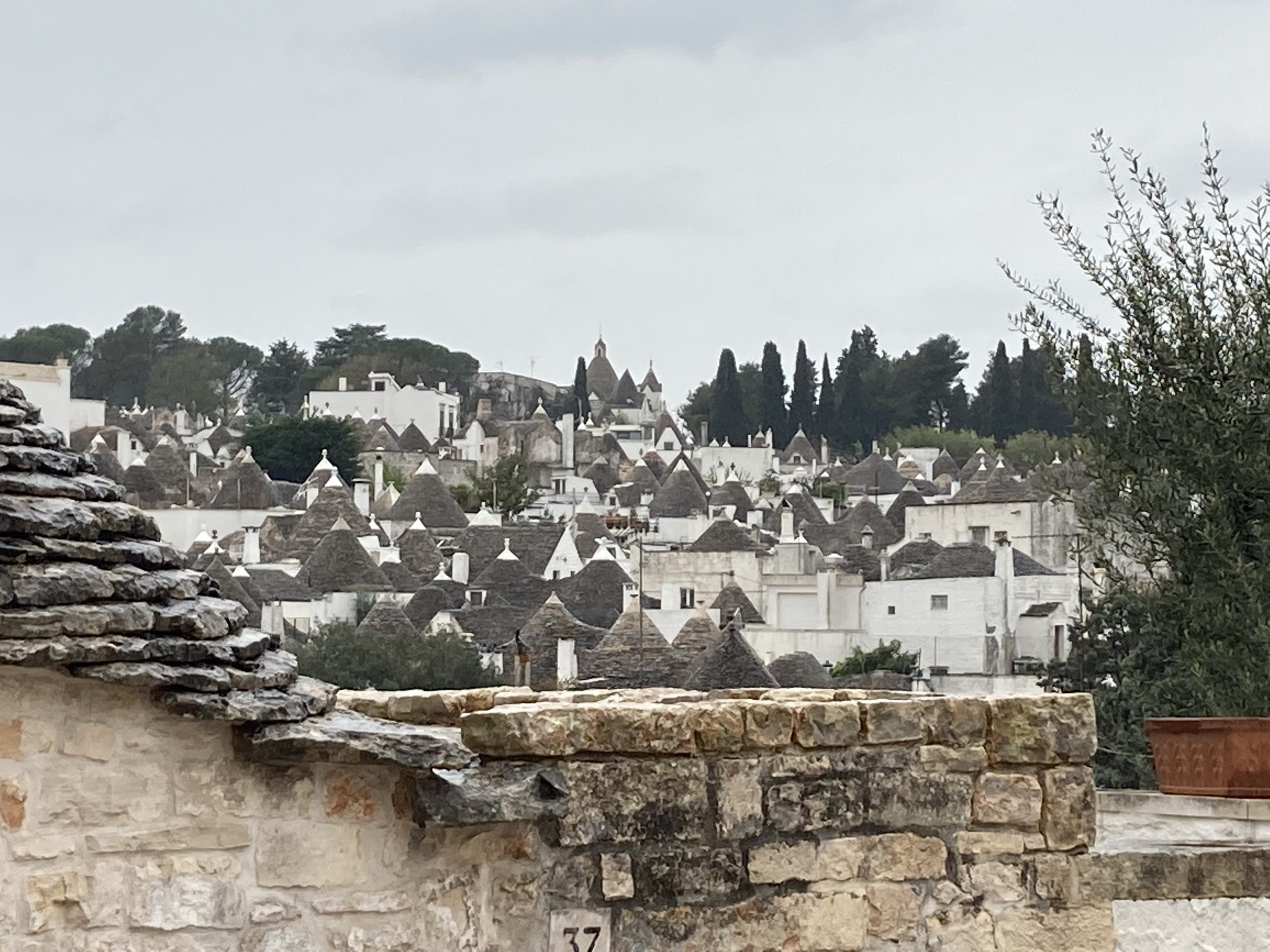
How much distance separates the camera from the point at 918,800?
504 cm

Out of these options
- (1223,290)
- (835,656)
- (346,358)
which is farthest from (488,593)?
(346,358)

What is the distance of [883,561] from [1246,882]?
5876 cm

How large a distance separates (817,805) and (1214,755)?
158 centimetres

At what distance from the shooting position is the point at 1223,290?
7.39 m

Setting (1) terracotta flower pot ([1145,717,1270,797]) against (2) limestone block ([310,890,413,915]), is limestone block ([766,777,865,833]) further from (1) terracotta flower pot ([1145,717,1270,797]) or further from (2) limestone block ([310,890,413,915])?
(1) terracotta flower pot ([1145,717,1270,797])

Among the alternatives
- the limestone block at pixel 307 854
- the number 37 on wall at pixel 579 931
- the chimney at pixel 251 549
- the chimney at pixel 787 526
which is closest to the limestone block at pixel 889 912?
the number 37 on wall at pixel 579 931

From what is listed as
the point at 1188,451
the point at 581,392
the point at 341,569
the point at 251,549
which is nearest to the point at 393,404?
the point at 581,392

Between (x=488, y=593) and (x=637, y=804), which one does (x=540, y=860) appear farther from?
(x=488, y=593)

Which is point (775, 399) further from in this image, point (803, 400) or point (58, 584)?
point (58, 584)

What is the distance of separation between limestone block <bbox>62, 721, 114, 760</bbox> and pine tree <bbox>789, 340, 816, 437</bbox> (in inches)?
4391

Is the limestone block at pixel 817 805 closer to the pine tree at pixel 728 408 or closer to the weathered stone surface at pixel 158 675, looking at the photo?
the weathered stone surface at pixel 158 675

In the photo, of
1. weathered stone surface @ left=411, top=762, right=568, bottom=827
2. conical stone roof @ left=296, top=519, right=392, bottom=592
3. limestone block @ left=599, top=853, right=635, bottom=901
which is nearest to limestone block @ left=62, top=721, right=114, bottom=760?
weathered stone surface @ left=411, top=762, right=568, bottom=827

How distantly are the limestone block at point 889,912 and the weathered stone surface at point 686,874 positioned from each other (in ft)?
1.10

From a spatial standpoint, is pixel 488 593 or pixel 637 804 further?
pixel 488 593
